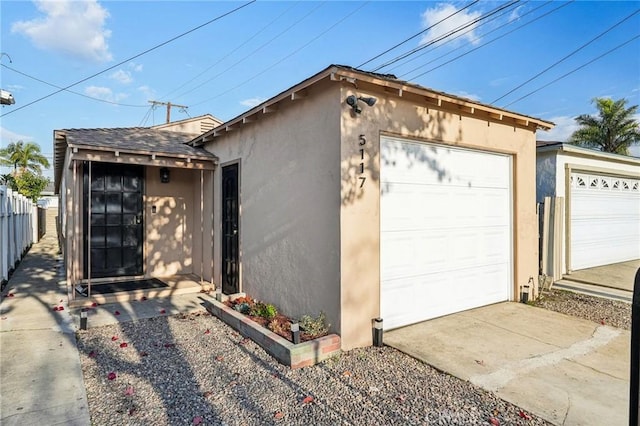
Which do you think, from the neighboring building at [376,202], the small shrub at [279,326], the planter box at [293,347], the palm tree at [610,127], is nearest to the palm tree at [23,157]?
the neighboring building at [376,202]

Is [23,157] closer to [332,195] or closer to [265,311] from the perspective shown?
[265,311]

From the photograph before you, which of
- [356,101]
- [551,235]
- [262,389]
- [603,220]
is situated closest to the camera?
[262,389]

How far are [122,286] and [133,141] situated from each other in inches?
121

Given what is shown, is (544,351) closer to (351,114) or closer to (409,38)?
(351,114)

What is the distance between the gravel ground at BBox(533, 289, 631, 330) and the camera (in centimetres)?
545

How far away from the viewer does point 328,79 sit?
4.37 metres

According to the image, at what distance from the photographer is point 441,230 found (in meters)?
5.54

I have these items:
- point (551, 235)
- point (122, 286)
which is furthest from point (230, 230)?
point (551, 235)

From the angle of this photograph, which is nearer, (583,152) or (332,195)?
(332,195)

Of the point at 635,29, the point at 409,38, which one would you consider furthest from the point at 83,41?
the point at 635,29

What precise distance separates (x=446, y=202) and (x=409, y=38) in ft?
18.6

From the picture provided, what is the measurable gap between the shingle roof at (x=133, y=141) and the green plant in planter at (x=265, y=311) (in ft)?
11.4

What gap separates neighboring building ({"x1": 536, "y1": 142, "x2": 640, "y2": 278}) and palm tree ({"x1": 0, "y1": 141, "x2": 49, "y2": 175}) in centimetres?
3566

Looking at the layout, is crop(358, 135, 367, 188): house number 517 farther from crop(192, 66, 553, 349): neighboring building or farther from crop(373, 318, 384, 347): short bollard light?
crop(373, 318, 384, 347): short bollard light
